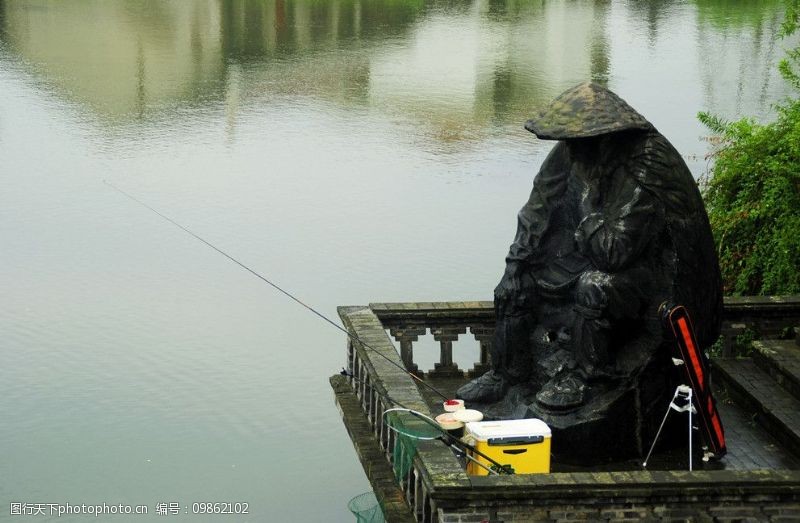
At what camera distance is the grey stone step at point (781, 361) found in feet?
39.3

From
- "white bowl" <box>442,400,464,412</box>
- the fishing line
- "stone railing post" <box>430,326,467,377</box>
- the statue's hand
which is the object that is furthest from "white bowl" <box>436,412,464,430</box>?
"stone railing post" <box>430,326,467,377</box>

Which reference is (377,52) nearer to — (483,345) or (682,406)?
(483,345)

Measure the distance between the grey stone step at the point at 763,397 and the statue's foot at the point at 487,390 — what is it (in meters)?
1.76

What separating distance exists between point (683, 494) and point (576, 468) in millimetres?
1404

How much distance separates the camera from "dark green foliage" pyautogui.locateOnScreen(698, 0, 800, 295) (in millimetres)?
14688

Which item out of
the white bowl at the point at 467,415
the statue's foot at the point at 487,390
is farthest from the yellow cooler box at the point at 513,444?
the statue's foot at the point at 487,390

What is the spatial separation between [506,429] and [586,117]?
2017 mm

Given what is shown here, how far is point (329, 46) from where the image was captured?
29875mm

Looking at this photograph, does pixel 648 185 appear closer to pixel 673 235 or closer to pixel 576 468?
pixel 673 235

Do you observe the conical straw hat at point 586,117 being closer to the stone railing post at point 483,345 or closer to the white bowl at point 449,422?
the white bowl at point 449,422

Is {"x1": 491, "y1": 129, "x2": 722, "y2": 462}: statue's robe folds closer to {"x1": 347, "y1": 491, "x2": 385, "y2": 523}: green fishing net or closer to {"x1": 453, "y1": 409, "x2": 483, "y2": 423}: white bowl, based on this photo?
{"x1": 453, "y1": 409, "x2": 483, "y2": 423}: white bowl

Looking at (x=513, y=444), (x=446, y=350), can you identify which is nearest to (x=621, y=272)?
(x=513, y=444)

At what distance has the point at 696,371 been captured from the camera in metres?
10.6

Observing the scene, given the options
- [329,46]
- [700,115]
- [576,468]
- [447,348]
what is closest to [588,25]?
[329,46]
